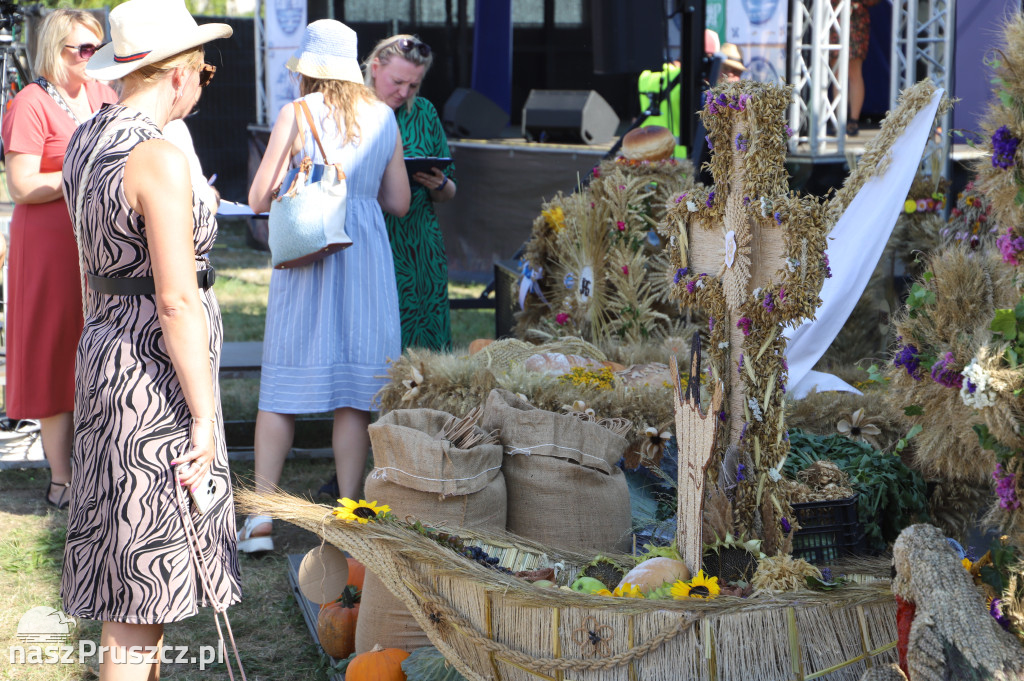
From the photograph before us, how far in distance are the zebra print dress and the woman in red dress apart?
5.63 feet

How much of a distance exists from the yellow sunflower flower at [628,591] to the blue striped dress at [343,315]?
143 centimetres

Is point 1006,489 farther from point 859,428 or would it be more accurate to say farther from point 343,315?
point 343,315

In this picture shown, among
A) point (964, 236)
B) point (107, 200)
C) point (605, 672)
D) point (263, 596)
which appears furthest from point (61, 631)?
point (964, 236)

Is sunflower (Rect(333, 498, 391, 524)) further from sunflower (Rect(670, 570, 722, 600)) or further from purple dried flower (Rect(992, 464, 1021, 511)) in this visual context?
purple dried flower (Rect(992, 464, 1021, 511))

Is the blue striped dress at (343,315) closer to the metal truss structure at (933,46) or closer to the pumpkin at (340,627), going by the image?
the pumpkin at (340,627)

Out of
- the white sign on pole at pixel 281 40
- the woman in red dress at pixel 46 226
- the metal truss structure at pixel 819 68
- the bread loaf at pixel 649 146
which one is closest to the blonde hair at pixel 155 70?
the woman in red dress at pixel 46 226

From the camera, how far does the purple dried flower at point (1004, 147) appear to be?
1697 mm

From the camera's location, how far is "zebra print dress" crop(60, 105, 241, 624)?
1969 millimetres

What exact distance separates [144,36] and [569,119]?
7626 mm

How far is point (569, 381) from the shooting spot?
10.7 ft

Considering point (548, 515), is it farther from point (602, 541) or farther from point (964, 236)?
point (964, 236)

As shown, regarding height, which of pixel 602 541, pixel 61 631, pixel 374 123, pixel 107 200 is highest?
pixel 374 123

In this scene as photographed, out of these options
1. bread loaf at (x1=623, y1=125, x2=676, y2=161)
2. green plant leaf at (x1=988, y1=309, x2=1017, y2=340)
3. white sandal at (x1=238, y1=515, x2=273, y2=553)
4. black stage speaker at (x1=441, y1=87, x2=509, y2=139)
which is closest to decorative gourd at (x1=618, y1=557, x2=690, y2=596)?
green plant leaf at (x1=988, y1=309, x2=1017, y2=340)

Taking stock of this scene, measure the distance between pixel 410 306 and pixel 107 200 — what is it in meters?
2.15
